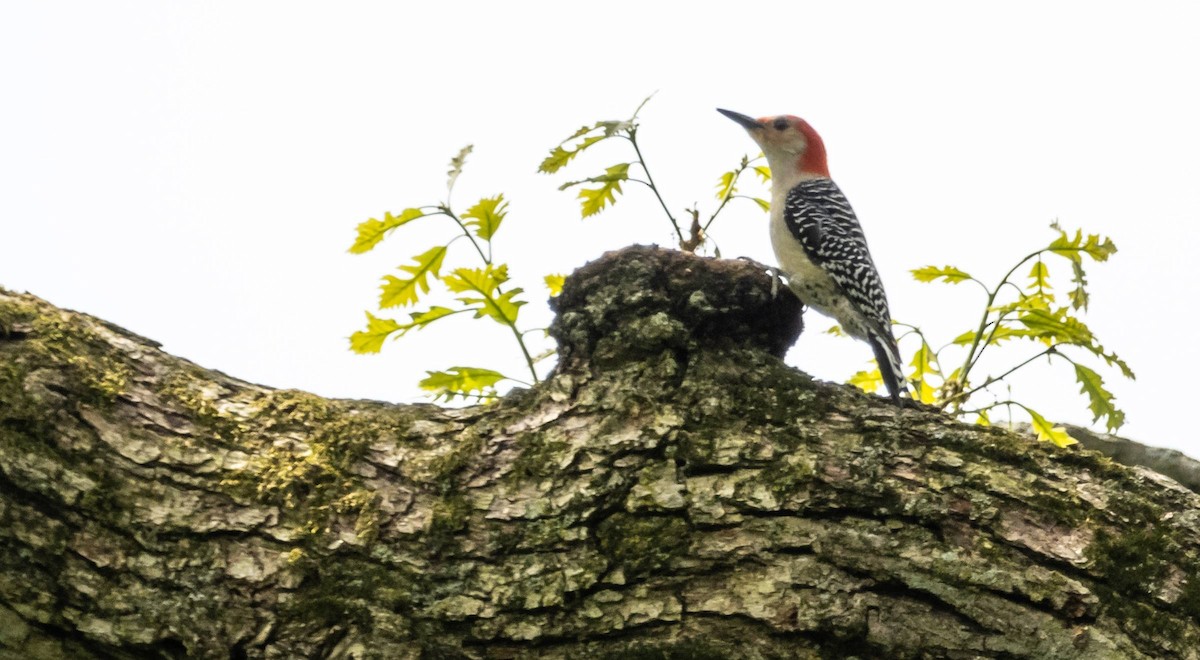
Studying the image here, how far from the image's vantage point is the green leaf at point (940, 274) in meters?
4.33

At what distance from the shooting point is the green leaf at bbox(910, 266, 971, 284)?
170 inches

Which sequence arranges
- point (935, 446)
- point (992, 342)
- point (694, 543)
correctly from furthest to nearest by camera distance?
point (992, 342) < point (935, 446) < point (694, 543)

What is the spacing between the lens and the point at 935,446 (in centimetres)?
296

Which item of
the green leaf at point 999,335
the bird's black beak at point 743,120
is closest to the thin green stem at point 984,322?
the green leaf at point 999,335

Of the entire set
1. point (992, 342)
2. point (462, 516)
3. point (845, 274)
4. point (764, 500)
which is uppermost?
point (845, 274)

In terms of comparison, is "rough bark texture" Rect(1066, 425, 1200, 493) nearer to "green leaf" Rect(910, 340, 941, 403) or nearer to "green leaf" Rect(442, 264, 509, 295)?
"green leaf" Rect(910, 340, 941, 403)

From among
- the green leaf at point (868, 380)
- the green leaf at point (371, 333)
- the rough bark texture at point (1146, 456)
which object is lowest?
the green leaf at point (371, 333)

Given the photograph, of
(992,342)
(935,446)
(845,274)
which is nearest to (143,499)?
(935,446)

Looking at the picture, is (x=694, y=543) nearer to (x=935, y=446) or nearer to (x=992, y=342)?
(x=935, y=446)

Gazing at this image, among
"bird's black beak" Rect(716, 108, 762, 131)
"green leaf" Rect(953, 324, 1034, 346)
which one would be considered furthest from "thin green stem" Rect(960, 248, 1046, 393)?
"bird's black beak" Rect(716, 108, 762, 131)

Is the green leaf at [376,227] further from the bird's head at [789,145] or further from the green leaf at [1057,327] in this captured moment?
the bird's head at [789,145]

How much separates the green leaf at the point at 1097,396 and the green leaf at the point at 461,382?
87.9 inches

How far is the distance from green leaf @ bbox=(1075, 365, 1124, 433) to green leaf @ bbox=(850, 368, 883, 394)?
976 millimetres

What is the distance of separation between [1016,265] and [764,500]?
2.02 m
